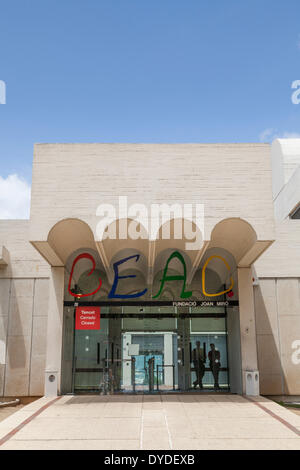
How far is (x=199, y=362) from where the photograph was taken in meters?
19.4

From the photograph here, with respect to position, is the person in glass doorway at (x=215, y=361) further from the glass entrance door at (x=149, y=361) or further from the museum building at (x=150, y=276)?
the glass entrance door at (x=149, y=361)

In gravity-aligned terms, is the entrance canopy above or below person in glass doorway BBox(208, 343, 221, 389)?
above

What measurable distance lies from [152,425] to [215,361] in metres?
8.82

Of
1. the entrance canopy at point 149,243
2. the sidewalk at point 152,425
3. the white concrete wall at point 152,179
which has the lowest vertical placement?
the sidewalk at point 152,425

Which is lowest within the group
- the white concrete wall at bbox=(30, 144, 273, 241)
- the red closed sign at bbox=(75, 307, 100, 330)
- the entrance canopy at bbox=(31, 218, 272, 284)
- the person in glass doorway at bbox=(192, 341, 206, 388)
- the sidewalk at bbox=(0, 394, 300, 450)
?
the sidewalk at bbox=(0, 394, 300, 450)

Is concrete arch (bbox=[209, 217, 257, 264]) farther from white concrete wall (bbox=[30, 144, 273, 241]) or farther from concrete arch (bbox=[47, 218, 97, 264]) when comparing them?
concrete arch (bbox=[47, 218, 97, 264])

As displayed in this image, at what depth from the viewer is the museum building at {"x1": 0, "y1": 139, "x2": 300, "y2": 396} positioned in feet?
48.9

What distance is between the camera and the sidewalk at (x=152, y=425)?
9.06 metres

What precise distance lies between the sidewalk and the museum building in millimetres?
3016

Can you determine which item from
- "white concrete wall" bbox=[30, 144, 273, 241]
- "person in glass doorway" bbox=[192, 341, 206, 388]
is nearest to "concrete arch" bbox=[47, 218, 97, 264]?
"white concrete wall" bbox=[30, 144, 273, 241]

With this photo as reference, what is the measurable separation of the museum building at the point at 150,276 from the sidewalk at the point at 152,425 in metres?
3.02

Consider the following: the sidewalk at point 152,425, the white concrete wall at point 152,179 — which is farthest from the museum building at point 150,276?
the sidewalk at point 152,425

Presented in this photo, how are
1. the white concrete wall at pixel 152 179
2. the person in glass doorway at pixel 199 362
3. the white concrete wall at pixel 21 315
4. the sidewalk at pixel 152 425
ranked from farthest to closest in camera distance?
the white concrete wall at pixel 21 315 → the person in glass doorway at pixel 199 362 → the white concrete wall at pixel 152 179 → the sidewalk at pixel 152 425

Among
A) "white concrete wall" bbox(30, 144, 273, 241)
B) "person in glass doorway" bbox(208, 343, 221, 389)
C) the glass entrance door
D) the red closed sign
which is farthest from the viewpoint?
"person in glass doorway" bbox(208, 343, 221, 389)
